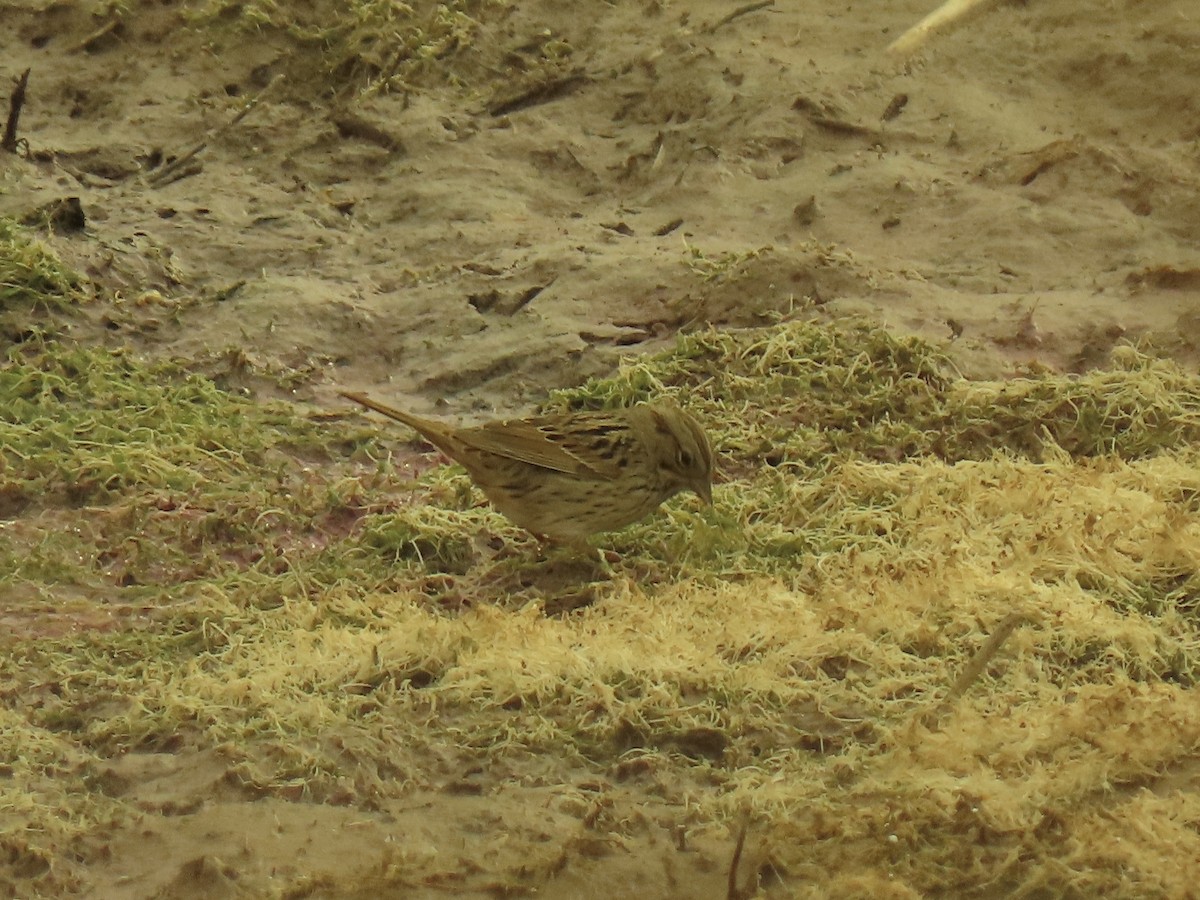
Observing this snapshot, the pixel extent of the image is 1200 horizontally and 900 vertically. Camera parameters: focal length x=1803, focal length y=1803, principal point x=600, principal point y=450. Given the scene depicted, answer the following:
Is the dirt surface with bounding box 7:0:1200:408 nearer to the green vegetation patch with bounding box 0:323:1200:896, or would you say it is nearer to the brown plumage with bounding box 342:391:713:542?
the green vegetation patch with bounding box 0:323:1200:896

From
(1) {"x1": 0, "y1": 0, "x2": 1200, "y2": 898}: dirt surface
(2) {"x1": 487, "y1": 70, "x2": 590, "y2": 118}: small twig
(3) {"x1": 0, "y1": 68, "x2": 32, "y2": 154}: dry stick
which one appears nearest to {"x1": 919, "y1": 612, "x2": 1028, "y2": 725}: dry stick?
(1) {"x1": 0, "y1": 0, "x2": 1200, "y2": 898}: dirt surface

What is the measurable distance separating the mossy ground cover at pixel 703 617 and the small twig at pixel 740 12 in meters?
2.82

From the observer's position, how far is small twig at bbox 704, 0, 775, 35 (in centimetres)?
980

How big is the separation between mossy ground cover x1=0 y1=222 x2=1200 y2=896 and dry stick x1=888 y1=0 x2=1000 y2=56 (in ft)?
8.35

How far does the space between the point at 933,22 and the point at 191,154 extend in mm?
3986

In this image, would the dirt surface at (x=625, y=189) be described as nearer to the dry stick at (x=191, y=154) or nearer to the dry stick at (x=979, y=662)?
Result: the dry stick at (x=191, y=154)

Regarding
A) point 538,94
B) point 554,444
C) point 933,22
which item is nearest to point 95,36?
point 538,94

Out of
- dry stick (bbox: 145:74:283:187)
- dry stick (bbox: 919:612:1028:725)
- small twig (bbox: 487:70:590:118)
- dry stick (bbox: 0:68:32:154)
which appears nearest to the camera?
dry stick (bbox: 919:612:1028:725)

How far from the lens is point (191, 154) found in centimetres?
952

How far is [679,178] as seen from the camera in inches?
350

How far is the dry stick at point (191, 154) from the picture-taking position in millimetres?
9406

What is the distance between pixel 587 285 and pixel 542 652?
10.4 feet

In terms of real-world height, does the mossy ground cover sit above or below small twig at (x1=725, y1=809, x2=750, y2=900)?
below

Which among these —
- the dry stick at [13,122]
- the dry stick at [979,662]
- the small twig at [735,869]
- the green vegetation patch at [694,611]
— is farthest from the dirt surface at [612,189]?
the small twig at [735,869]
